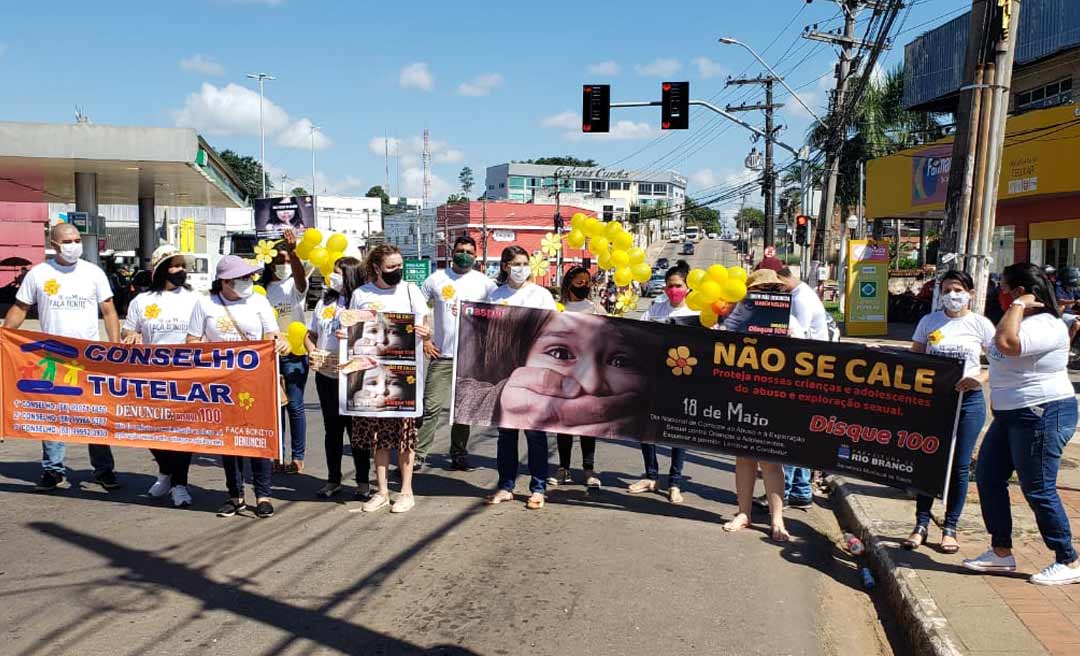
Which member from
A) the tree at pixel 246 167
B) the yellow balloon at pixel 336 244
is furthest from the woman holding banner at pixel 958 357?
the tree at pixel 246 167

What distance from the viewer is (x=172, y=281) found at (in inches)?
286

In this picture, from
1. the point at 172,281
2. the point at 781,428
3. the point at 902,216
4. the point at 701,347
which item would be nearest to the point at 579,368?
the point at 701,347

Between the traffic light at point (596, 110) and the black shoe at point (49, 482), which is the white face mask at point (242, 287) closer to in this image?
the black shoe at point (49, 482)

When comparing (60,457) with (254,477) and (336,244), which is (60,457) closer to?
(254,477)

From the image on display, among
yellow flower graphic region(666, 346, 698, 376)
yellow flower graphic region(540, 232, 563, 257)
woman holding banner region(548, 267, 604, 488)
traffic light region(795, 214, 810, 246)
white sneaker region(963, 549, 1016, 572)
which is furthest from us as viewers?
traffic light region(795, 214, 810, 246)

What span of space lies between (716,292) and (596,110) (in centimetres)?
1608

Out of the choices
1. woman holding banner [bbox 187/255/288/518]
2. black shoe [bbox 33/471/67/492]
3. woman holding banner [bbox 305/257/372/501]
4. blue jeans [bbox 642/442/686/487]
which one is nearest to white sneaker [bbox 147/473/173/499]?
woman holding banner [bbox 187/255/288/518]

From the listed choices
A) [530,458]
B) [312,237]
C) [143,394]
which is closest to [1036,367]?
[530,458]

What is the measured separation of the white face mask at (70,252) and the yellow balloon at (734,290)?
5065 millimetres

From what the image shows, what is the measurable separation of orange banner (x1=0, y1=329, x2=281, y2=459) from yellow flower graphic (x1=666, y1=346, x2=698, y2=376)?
9.47ft

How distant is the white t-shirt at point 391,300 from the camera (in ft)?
22.2

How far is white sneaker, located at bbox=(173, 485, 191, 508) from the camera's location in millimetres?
6949

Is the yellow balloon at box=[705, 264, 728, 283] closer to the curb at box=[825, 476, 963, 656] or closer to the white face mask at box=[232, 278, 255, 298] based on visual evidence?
the curb at box=[825, 476, 963, 656]

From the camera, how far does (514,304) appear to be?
23.4ft
